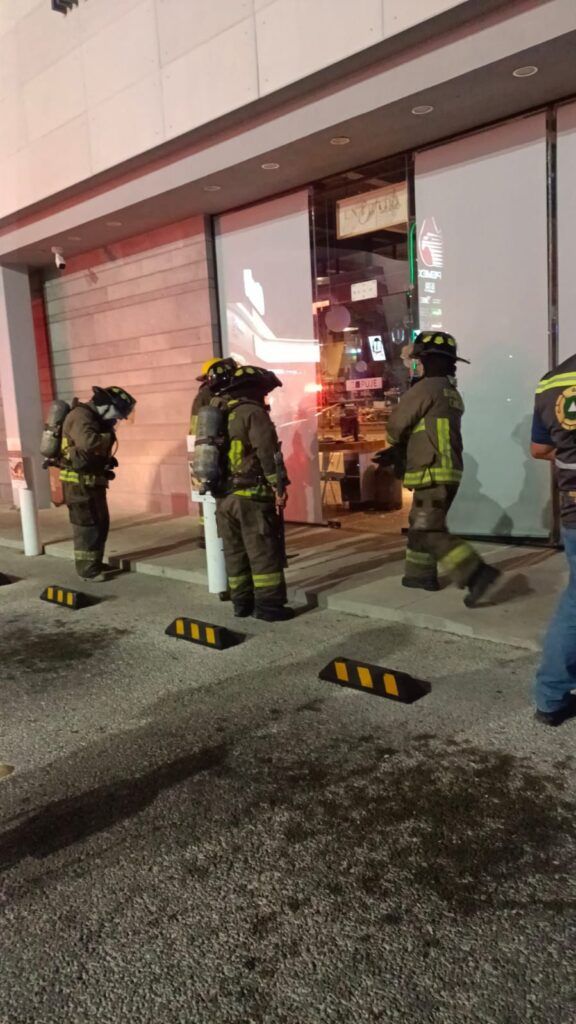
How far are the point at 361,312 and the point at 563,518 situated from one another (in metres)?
5.95

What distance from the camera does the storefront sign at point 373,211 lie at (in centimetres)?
827

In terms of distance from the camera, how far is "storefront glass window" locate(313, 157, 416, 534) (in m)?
8.41

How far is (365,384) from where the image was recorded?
9.22 meters

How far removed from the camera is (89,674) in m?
4.98

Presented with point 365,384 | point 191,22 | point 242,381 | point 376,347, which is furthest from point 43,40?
point 242,381

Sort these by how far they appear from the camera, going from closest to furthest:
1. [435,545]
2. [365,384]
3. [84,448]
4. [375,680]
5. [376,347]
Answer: [375,680] < [435,545] < [84,448] < [376,347] < [365,384]

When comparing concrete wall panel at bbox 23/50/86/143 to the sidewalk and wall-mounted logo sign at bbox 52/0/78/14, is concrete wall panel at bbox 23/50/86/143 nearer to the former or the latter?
wall-mounted logo sign at bbox 52/0/78/14

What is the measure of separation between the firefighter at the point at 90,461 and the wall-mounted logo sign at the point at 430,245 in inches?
140

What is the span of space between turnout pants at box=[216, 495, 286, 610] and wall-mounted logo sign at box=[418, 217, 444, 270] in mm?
3806

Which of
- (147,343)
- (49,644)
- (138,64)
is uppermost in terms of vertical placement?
(138,64)

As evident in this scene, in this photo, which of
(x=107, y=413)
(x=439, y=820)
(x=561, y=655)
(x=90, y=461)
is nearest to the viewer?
(x=439, y=820)

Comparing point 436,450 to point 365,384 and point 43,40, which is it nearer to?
point 365,384

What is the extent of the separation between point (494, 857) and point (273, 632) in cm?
302

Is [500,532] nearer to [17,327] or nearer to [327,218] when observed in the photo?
[327,218]
